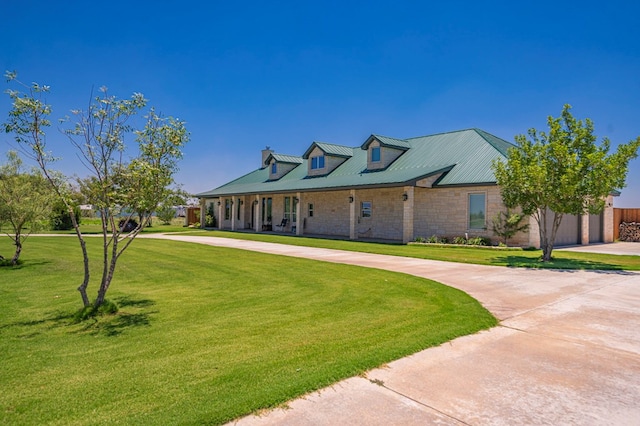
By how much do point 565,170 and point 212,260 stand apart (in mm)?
11387

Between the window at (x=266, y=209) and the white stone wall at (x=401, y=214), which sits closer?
the white stone wall at (x=401, y=214)

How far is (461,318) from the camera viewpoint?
5715 mm

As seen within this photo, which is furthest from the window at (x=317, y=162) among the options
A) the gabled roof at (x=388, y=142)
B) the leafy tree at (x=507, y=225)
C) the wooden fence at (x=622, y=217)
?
the wooden fence at (x=622, y=217)

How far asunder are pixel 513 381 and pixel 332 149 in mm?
24996

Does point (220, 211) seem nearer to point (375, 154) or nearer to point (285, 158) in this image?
point (285, 158)

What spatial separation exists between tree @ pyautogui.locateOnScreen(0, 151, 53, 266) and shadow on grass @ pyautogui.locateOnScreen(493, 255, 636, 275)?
46.0 ft

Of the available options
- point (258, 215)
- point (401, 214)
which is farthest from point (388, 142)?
point (258, 215)

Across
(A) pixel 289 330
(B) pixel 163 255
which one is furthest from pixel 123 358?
(B) pixel 163 255

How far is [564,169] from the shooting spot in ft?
40.1

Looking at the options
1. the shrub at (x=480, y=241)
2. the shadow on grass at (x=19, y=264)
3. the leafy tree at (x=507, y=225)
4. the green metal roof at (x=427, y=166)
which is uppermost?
the green metal roof at (x=427, y=166)

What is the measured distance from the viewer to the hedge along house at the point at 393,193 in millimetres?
18492

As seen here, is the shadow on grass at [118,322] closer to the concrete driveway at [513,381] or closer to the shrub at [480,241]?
the concrete driveway at [513,381]

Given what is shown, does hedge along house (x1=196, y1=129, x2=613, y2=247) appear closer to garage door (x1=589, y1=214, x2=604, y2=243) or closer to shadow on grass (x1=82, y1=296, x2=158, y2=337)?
garage door (x1=589, y1=214, x2=604, y2=243)

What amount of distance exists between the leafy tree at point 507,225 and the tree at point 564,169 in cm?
332
